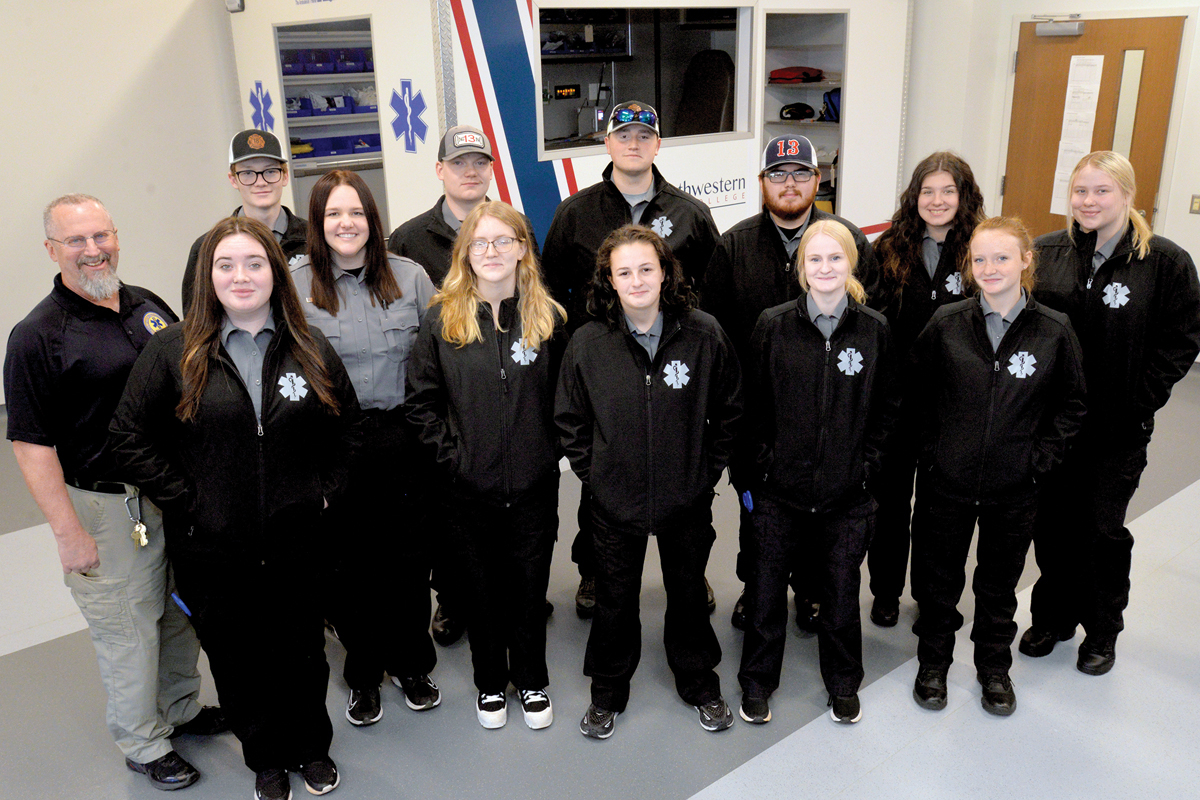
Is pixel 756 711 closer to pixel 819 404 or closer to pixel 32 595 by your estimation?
pixel 819 404

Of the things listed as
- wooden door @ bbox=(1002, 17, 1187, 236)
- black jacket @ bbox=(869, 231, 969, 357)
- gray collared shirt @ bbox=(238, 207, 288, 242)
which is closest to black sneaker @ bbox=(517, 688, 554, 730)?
black jacket @ bbox=(869, 231, 969, 357)

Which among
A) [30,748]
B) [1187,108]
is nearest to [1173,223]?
[1187,108]

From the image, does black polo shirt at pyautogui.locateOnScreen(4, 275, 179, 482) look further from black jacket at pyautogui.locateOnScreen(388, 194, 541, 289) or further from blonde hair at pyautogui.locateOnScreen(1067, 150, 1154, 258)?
blonde hair at pyautogui.locateOnScreen(1067, 150, 1154, 258)

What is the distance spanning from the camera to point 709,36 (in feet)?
24.1

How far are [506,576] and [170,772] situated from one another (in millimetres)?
1072

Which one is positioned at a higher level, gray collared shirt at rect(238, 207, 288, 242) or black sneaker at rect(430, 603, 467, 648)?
gray collared shirt at rect(238, 207, 288, 242)

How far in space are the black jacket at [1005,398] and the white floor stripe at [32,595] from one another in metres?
3.11

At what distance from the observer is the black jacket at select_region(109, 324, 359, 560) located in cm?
213

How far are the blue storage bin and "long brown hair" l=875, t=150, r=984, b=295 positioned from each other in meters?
4.40

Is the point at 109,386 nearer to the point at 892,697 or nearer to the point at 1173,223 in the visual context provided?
the point at 892,697

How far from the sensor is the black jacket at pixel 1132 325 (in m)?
2.60

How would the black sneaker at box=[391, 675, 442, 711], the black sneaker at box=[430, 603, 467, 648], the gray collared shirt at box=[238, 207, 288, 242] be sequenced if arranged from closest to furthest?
the black sneaker at box=[391, 675, 442, 711]
the gray collared shirt at box=[238, 207, 288, 242]
the black sneaker at box=[430, 603, 467, 648]

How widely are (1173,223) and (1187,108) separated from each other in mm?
737

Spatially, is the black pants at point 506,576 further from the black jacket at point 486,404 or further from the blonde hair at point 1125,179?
the blonde hair at point 1125,179
